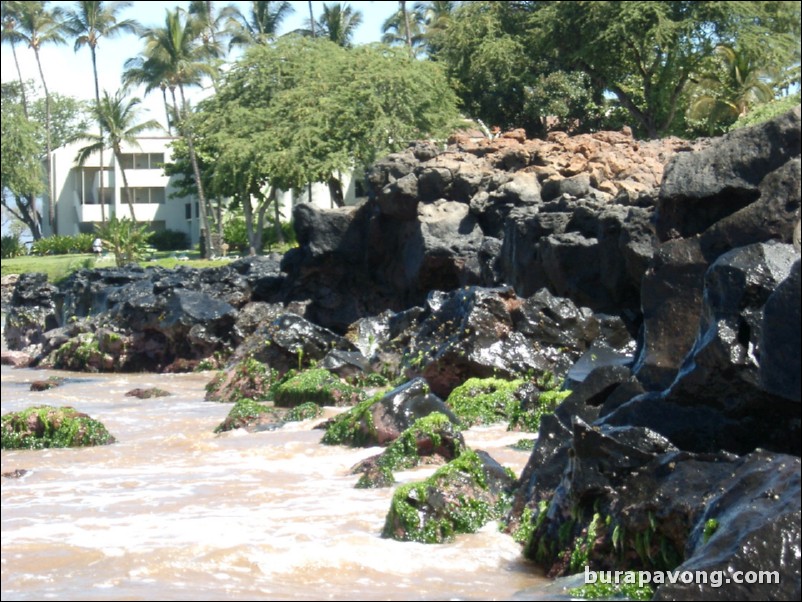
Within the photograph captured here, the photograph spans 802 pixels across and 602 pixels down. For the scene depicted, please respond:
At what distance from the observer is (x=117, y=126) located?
2234 inches

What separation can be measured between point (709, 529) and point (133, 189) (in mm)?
59746

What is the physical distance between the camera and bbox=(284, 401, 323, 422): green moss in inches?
545

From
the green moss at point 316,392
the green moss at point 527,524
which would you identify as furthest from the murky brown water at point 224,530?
the green moss at point 316,392

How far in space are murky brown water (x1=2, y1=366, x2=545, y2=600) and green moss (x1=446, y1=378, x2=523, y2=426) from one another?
1.46 ft

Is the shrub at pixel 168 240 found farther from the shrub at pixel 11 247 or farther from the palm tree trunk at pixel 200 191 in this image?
the palm tree trunk at pixel 200 191

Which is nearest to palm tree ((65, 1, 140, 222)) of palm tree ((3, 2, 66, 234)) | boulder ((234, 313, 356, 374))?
palm tree ((3, 2, 66, 234))

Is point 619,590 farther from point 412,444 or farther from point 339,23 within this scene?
Answer: point 339,23

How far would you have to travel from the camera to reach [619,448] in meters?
6.32

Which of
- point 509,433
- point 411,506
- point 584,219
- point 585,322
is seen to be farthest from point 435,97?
point 411,506

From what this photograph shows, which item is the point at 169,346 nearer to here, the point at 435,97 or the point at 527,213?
the point at 527,213

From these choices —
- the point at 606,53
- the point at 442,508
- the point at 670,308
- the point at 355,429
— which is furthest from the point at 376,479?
the point at 606,53

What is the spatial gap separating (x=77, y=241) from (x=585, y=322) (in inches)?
1657

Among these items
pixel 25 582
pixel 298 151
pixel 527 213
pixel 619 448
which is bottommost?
pixel 25 582

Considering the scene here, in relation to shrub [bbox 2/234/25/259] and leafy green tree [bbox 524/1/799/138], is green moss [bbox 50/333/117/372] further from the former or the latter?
shrub [bbox 2/234/25/259]
